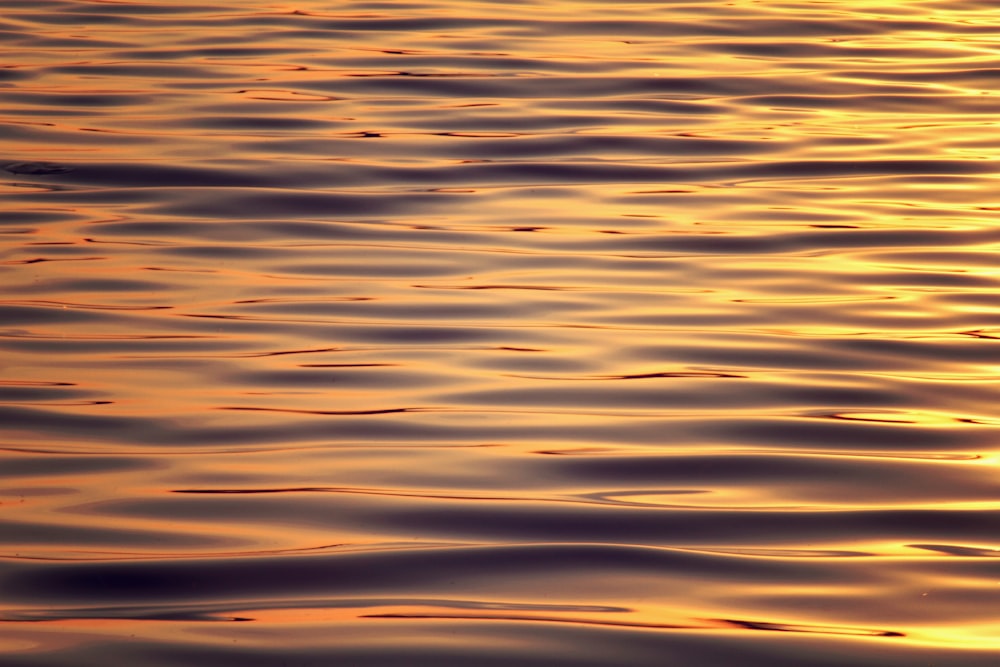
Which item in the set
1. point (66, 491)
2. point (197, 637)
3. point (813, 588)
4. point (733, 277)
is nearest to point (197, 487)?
point (66, 491)

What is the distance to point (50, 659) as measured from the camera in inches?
53.4

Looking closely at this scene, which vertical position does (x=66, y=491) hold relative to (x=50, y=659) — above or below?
above

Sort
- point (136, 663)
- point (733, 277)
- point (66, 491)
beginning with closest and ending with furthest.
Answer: point (136, 663)
point (66, 491)
point (733, 277)

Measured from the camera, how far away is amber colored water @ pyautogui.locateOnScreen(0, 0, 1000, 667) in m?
1.49

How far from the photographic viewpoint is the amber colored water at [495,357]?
58.5 inches

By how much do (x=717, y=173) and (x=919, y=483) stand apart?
1731 millimetres

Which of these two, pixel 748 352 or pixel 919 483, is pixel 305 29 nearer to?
pixel 748 352

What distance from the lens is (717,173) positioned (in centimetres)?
344

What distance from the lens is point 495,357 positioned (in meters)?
2.29

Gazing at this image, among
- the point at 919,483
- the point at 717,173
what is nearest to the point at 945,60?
the point at 717,173

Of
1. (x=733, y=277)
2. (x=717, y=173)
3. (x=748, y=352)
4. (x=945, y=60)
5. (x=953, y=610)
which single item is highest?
(x=945, y=60)

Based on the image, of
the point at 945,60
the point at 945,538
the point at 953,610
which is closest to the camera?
the point at 953,610

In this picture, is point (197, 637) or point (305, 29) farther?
point (305, 29)

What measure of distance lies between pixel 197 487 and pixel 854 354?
114cm
